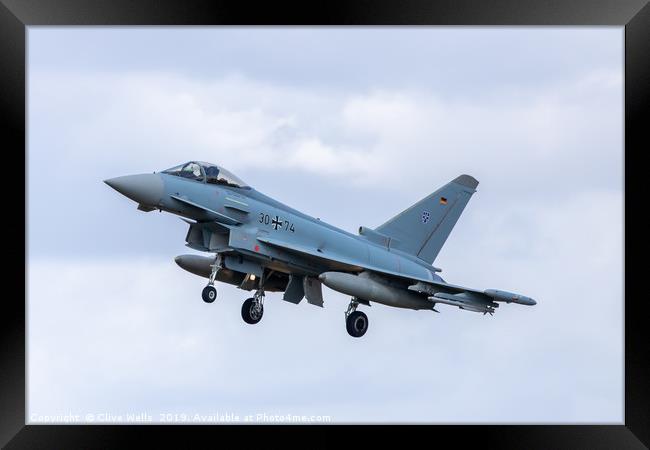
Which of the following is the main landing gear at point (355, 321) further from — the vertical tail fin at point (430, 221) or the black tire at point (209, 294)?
the black tire at point (209, 294)

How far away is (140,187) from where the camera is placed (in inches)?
847

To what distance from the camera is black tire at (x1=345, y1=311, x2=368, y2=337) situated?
24.3 m

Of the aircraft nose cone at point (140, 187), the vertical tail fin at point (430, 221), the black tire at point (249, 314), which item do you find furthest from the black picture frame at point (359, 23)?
the vertical tail fin at point (430, 221)

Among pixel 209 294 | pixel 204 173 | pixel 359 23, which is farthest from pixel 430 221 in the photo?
pixel 359 23

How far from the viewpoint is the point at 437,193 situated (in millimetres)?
27250

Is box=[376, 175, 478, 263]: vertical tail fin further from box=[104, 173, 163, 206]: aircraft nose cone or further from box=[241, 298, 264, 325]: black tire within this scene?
box=[104, 173, 163, 206]: aircraft nose cone

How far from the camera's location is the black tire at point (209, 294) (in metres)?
21.7

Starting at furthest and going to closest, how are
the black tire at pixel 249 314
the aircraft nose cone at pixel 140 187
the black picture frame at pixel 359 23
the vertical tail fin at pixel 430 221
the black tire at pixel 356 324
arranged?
1. the vertical tail fin at pixel 430 221
2. the black tire at pixel 356 324
3. the black tire at pixel 249 314
4. the aircraft nose cone at pixel 140 187
5. the black picture frame at pixel 359 23

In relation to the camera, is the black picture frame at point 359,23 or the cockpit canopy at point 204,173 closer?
the black picture frame at point 359,23

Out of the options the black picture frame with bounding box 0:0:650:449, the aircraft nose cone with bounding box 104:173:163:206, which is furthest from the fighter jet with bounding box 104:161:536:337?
the black picture frame with bounding box 0:0:650:449

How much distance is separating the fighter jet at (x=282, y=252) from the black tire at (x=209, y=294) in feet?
0.06

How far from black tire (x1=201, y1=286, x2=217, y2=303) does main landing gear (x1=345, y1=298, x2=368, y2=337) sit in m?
3.61

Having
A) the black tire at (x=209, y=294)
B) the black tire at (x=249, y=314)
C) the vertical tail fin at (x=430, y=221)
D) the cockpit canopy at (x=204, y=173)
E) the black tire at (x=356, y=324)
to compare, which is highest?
the cockpit canopy at (x=204, y=173)

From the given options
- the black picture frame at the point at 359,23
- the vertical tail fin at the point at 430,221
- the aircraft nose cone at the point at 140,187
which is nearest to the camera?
the black picture frame at the point at 359,23
